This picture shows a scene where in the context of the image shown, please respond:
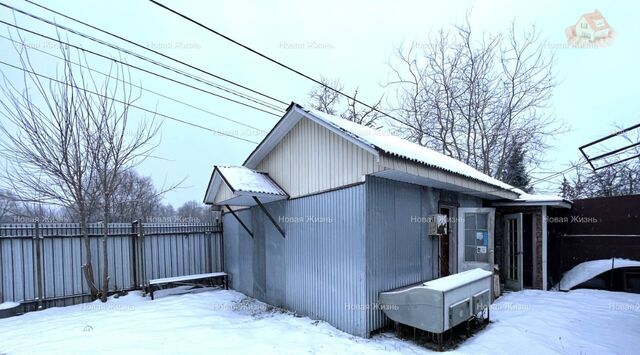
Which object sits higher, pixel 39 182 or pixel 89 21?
pixel 89 21

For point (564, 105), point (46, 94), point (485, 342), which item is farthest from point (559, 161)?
point (46, 94)

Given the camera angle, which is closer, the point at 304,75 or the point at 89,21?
the point at 89,21

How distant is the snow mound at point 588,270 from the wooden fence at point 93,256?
9.02 m

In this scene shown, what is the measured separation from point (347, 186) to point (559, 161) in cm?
1599

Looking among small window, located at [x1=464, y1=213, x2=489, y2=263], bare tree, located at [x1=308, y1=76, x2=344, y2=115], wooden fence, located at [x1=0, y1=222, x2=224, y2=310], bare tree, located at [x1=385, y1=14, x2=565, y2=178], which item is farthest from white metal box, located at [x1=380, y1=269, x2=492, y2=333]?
bare tree, located at [x1=308, y1=76, x2=344, y2=115]

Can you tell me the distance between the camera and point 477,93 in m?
15.5

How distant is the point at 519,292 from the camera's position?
751 centimetres

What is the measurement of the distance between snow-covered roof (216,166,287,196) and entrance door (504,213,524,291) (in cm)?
610

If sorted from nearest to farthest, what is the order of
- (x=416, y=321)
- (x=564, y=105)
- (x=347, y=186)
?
(x=416, y=321) < (x=347, y=186) < (x=564, y=105)

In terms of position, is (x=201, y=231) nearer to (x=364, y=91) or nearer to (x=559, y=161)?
(x=364, y=91)

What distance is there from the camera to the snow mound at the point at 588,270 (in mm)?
7271

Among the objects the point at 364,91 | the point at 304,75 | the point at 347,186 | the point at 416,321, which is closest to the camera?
the point at 416,321

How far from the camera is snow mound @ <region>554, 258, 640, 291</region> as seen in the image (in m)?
7.27

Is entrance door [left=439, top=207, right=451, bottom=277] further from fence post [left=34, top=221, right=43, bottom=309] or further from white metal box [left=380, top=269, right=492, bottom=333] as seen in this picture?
fence post [left=34, top=221, right=43, bottom=309]
